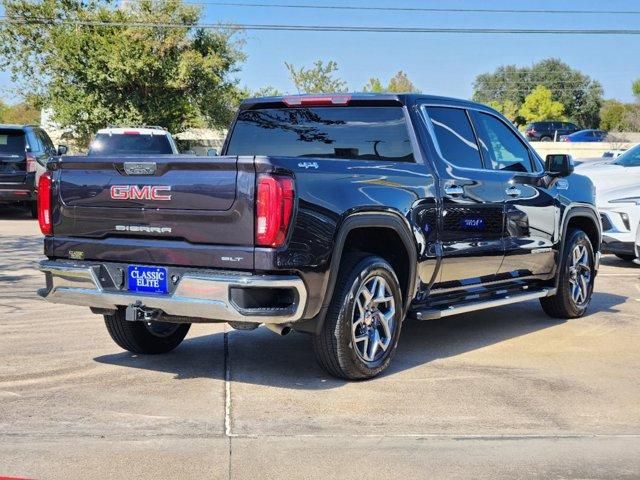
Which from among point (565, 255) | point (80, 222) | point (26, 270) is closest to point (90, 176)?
point (80, 222)

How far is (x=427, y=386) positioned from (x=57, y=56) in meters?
34.2

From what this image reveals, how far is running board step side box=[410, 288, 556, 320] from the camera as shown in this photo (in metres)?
7.08

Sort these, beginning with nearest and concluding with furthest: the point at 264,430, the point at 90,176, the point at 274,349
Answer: the point at 264,430 → the point at 90,176 → the point at 274,349

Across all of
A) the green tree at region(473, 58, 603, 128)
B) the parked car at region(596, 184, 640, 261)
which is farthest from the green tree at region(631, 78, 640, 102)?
the parked car at region(596, 184, 640, 261)

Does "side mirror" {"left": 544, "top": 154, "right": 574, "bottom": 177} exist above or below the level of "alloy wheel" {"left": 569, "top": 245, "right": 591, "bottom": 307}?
above

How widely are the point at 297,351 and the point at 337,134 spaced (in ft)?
5.64

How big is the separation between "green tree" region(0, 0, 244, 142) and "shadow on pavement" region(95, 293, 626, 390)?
97.2 ft

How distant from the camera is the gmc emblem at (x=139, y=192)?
6098 mm

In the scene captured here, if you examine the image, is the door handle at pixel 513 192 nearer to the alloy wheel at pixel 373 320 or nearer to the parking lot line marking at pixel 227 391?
the alloy wheel at pixel 373 320

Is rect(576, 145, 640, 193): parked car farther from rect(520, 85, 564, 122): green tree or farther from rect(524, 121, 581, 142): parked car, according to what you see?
rect(520, 85, 564, 122): green tree

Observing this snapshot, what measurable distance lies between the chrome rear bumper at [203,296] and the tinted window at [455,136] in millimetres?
2234

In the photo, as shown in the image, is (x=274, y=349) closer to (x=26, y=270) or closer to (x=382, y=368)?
(x=382, y=368)

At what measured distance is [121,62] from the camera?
121 feet

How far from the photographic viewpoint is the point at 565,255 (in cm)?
898
